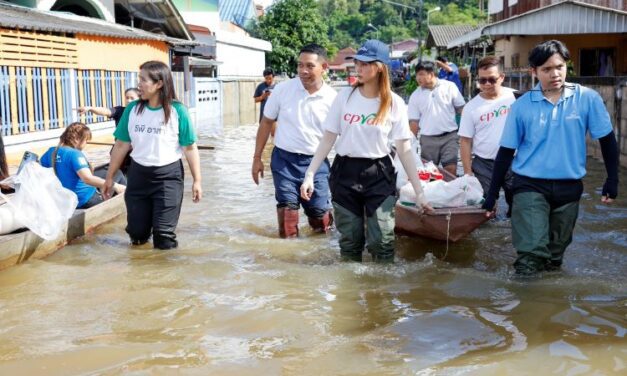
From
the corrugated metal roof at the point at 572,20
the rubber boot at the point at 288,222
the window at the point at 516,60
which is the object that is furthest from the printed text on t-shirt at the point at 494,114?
the window at the point at 516,60

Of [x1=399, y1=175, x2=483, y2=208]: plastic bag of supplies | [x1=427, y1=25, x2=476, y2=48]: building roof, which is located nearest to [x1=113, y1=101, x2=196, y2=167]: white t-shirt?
[x1=399, y1=175, x2=483, y2=208]: plastic bag of supplies

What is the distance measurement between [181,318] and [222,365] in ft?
3.12

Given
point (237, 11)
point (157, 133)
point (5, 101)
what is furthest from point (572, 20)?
point (237, 11)

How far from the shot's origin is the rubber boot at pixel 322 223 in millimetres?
7715

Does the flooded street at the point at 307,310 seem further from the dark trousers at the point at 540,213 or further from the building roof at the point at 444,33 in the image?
the building roof at the point at 444,33

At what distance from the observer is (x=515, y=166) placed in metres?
5.55

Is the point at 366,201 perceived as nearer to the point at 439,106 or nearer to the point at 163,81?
the point at 163,81

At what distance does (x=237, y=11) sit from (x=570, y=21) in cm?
4559

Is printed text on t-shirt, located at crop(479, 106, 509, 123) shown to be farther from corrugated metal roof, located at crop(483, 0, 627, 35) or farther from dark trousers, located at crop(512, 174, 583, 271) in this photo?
corrugated metal roof, located at crop(483, 0, 627, 35)

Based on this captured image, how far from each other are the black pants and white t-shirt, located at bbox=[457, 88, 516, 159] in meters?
2.65

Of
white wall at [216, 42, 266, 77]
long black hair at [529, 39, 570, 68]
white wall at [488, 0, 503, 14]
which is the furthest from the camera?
white wall at [216, 42, 266, 77]

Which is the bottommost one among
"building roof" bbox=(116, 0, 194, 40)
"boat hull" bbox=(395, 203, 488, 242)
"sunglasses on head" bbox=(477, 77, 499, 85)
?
"boat hull" bbox=(395, 203, 488, 242)

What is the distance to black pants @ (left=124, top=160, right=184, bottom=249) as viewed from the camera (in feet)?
21.3

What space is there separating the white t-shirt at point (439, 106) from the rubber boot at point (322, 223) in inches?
75.3
